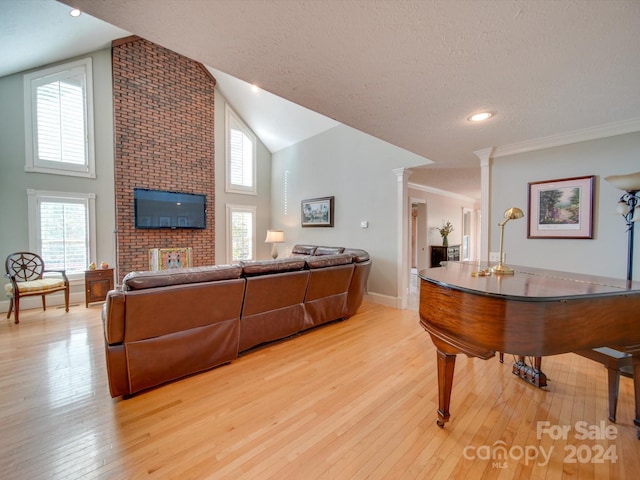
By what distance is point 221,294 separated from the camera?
2236 mm

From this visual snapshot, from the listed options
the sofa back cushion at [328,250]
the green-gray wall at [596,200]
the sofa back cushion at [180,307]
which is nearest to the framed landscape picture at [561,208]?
the green-gray wall at [596,200]

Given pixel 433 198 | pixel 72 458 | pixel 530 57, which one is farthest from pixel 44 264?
pixel 433 198

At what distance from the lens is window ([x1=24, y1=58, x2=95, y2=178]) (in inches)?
160

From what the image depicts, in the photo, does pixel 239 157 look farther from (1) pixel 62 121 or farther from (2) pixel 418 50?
(2) pixel 418 50

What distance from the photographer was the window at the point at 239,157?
20.8ft

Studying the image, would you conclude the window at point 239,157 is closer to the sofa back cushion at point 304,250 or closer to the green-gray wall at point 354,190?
the green-gray wall at point 354,190

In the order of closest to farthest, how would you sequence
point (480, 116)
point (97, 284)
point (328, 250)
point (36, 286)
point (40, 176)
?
1. point (480, 116)
2. point (36, 286)
3. point (40, 176)
4. point (97, 284)
5. point (328, 250)

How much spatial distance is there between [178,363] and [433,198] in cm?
652

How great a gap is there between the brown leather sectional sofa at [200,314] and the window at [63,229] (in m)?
3.77

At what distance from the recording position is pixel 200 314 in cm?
217

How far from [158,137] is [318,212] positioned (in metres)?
3.64

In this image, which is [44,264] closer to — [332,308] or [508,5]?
[332,308]

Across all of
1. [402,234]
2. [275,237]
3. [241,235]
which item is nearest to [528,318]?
[402,234]

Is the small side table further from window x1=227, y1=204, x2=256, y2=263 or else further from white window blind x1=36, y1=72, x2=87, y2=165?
window x1=227, y1=204, x2=256, y2=263
